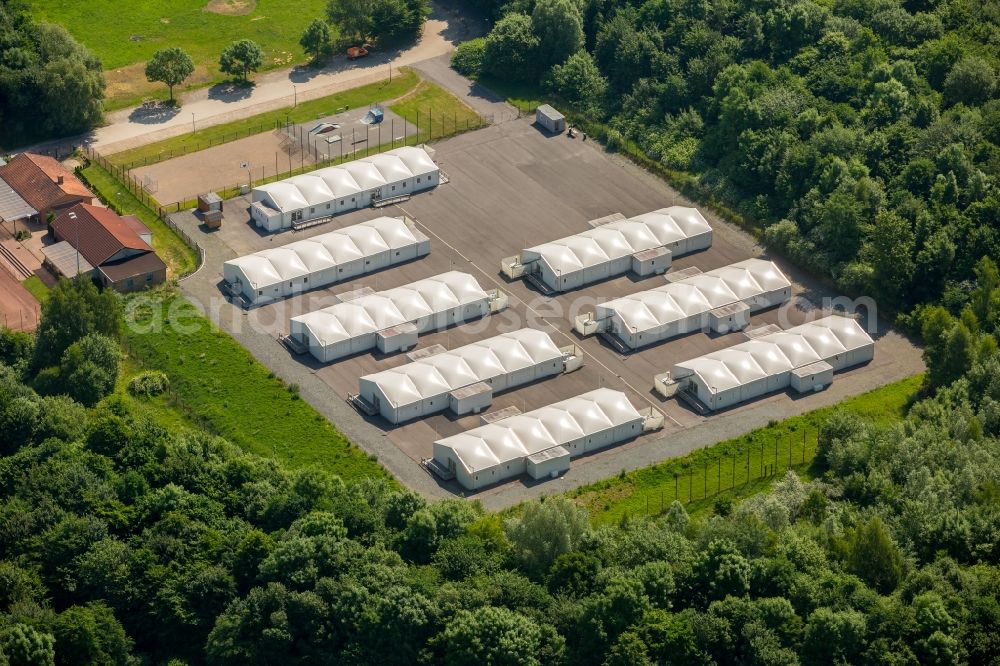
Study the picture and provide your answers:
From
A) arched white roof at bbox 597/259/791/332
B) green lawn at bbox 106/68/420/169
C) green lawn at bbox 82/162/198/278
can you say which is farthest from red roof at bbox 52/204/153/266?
arched white roof at bbox 597/259/791/332

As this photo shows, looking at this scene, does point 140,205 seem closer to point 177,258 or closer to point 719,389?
point 177,258

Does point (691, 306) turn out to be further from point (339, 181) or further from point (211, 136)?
point (211, 136)

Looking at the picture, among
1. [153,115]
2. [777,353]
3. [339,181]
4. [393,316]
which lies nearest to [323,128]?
[339,181]

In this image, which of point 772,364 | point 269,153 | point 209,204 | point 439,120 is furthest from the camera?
point 439,120

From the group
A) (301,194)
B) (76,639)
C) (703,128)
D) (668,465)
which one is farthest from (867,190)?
(76,639)

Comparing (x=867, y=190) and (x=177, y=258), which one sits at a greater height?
(x=867, y=190)

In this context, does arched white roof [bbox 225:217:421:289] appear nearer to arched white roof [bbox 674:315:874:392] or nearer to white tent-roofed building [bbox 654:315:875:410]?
white tent-roofed building [bbox 654:315:875:410]
